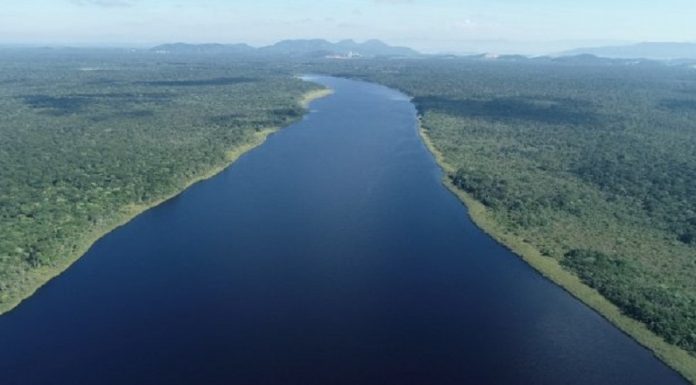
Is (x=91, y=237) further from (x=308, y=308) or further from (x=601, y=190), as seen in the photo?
(x=601, y=190)

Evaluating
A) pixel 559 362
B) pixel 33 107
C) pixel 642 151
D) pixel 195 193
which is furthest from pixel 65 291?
pixel 33 107

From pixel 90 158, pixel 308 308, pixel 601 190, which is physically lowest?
pixel 308 308

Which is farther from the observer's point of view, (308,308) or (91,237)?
(91,237)

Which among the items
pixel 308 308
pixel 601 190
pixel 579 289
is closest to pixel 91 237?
pixel 308 308

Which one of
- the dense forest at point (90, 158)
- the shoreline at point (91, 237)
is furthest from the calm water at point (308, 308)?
the dense forest at point (90, 158)

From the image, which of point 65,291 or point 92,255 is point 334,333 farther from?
point 92,255

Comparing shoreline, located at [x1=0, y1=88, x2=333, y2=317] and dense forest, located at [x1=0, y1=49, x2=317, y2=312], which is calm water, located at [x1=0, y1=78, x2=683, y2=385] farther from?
dense forest, located at [x1=0, y1=49, x2=317, y2=312]

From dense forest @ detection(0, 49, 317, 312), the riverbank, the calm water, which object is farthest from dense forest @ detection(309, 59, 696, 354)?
dense forest @ detection(0, 49, 317, 312)
